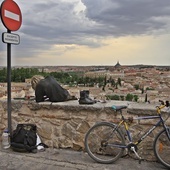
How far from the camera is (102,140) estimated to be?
2.95m

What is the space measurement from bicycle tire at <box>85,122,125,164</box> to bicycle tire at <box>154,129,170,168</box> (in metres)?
0.41

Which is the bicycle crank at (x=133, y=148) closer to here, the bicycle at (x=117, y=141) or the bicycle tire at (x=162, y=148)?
the bicycle at (x=117, y=141)

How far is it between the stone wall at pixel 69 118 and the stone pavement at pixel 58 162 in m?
0.19

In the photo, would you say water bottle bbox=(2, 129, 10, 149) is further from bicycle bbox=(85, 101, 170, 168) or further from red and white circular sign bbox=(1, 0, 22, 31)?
red and white circular sign bbox=(1, 0, 22, 31)

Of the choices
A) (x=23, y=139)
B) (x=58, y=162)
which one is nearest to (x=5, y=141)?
(x=23, y=139)

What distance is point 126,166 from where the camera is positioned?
9.00ft

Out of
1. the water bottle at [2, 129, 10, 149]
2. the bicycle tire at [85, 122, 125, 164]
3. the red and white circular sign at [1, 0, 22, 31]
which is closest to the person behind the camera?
the bicycle tire at [85, 122, 125, 164]

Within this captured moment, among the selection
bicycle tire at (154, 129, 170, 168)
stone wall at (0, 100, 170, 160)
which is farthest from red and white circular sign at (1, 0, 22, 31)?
bicycle tire at (154, 129, 170, 168)

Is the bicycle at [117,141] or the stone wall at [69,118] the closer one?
the bicycle at [117,141]

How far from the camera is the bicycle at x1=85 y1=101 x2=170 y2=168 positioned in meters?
2.71

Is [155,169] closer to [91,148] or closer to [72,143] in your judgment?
[91,148]

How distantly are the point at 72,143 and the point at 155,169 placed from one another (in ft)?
3.99

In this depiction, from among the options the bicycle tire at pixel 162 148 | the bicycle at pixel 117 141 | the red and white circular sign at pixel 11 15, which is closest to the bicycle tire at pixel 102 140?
the bicycle at pixel 117 141

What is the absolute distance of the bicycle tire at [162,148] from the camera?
269cm
